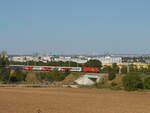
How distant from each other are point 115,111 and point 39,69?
62.8 metres

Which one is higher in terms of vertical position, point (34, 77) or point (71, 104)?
point (71, 104)

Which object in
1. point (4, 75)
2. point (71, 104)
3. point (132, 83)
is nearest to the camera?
point (71, 104)

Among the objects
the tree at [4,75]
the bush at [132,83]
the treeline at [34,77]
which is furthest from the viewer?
the treeline at [34,77]

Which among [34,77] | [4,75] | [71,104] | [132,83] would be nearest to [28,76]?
[34,77]

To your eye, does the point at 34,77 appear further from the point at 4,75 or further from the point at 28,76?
the point at 4,75

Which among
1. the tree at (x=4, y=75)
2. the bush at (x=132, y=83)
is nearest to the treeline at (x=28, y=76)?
the tree at (x=4, y=75)

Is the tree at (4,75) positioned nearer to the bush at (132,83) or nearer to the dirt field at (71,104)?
the bush at (132,83)

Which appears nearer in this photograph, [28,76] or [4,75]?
[4,75]

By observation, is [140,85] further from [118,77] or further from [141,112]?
[141,112]

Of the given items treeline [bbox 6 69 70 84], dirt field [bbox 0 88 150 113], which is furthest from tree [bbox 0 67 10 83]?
dirt field [bbox 0 88 150 113]

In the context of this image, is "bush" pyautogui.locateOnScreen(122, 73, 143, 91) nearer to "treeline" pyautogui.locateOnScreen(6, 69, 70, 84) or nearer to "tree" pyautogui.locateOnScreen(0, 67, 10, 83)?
"treeline" pyautogui.locateOnScreen(6, 69, 70, 84)

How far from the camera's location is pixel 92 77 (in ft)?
206

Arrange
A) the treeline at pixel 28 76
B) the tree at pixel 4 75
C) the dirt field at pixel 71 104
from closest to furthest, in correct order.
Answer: the dirt field at pixel 71 104 < the tree at pixel 4 75 < the treeline at pixel 28 76

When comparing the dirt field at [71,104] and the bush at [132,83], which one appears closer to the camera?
the dirt field at [71,104]
